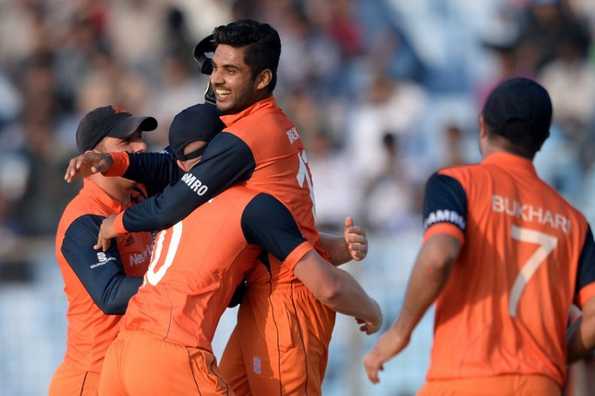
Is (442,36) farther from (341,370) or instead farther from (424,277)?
(424,277)

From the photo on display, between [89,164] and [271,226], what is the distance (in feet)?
3.18

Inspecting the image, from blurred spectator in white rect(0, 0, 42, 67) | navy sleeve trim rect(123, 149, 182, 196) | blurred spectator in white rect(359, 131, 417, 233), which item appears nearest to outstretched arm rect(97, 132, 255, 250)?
navy sleeve trim rect(123, 149, 182, 196)

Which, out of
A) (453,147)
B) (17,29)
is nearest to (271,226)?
(453,147)

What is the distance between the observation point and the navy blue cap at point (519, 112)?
5363 millimetres

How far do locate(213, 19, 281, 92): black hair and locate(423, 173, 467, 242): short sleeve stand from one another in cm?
126

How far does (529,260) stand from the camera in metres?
5.31

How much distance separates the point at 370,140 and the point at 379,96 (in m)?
0.55

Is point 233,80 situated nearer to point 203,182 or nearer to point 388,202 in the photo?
point 203,182

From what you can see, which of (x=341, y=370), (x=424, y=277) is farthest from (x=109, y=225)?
(x=341, y=370)

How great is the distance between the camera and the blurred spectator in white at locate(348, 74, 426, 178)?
42.4ft

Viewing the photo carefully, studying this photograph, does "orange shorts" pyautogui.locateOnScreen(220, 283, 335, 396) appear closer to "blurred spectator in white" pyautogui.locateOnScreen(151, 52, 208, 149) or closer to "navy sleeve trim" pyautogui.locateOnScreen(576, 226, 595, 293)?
"navy sleeve trim" pyautogui.locateOnScreen(576, 226, 595, 293)

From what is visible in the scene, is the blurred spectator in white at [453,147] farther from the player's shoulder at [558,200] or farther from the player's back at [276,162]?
the player's shoulder at [558,200]

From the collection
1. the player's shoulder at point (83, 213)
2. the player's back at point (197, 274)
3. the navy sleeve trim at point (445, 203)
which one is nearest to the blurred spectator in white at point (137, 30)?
the player's shoulder at point (83, 213)

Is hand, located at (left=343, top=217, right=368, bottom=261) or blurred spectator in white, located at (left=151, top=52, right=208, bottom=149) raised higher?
blurred spectator in white, located at (left=151, top=52, right=208, bottom=149)
